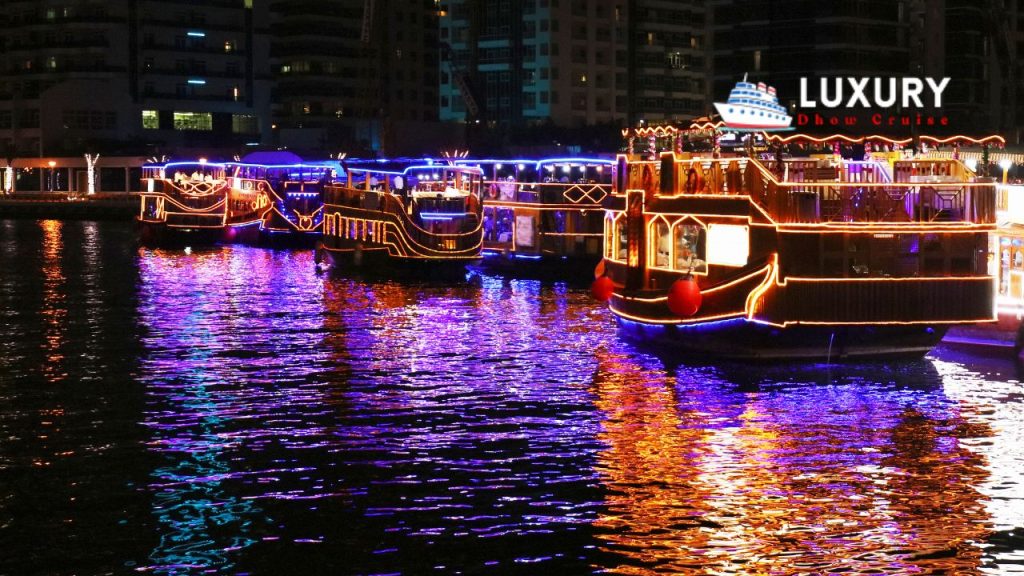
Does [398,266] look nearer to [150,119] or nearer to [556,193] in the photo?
[556,193]

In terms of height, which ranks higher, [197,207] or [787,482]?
[197,207]

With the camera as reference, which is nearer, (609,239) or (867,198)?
(867,198)

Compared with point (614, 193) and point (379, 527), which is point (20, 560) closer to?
point (379, 527)

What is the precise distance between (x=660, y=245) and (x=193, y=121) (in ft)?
498

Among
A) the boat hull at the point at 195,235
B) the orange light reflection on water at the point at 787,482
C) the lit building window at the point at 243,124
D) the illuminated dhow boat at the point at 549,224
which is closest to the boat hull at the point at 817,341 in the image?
the orange light reflection on water at the point at 787,482

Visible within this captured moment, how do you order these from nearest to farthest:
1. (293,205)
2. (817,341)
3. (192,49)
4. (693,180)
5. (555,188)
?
(817,341) → (693,180) → (555,188) → (293,205) → (192,49)

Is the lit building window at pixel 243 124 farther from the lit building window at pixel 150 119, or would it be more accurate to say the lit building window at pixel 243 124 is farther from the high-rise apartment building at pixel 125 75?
the lit building window at pixel 150 119

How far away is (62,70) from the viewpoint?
181 metres

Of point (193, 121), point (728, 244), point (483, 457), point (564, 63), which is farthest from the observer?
point (564, 63)

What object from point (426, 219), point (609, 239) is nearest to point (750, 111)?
point (609, 239)

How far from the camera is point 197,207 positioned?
106062 millimetres

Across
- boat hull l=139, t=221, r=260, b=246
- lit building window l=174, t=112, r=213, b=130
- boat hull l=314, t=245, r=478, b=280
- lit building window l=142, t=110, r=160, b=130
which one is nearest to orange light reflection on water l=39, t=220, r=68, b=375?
boat hull l=139, t=221, r=260, b=246

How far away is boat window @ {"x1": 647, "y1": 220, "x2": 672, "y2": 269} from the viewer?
44.2 m

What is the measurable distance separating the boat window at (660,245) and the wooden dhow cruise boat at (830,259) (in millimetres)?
1748
